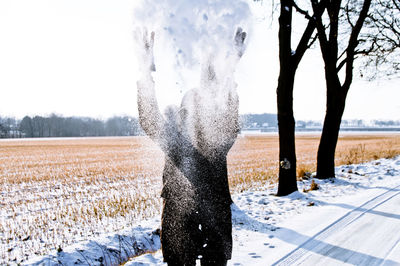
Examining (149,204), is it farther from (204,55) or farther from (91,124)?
(91,124)

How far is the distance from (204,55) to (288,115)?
215 inches

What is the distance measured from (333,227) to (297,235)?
76 centimetres

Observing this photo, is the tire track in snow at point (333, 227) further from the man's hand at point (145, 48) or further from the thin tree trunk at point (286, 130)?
the man's hand at point (145, 48)

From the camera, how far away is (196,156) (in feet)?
7.43

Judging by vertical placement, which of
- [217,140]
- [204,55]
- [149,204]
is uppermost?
[204,55]

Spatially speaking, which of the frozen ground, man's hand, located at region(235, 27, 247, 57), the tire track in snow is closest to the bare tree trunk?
the frozen ground

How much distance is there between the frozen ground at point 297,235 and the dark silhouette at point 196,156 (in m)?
1.33

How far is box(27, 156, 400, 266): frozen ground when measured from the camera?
3.56m

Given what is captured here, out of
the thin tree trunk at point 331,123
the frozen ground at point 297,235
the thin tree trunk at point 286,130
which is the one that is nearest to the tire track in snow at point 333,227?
the frozen ground at point 297,235

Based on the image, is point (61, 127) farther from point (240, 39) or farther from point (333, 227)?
point (240, 39)

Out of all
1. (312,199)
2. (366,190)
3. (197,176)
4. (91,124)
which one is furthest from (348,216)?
(91,124)

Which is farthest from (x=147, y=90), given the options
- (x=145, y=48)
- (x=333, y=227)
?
(x=333, y=227)

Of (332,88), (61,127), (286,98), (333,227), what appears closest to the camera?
(333,227)

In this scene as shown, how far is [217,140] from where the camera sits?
227 cm
